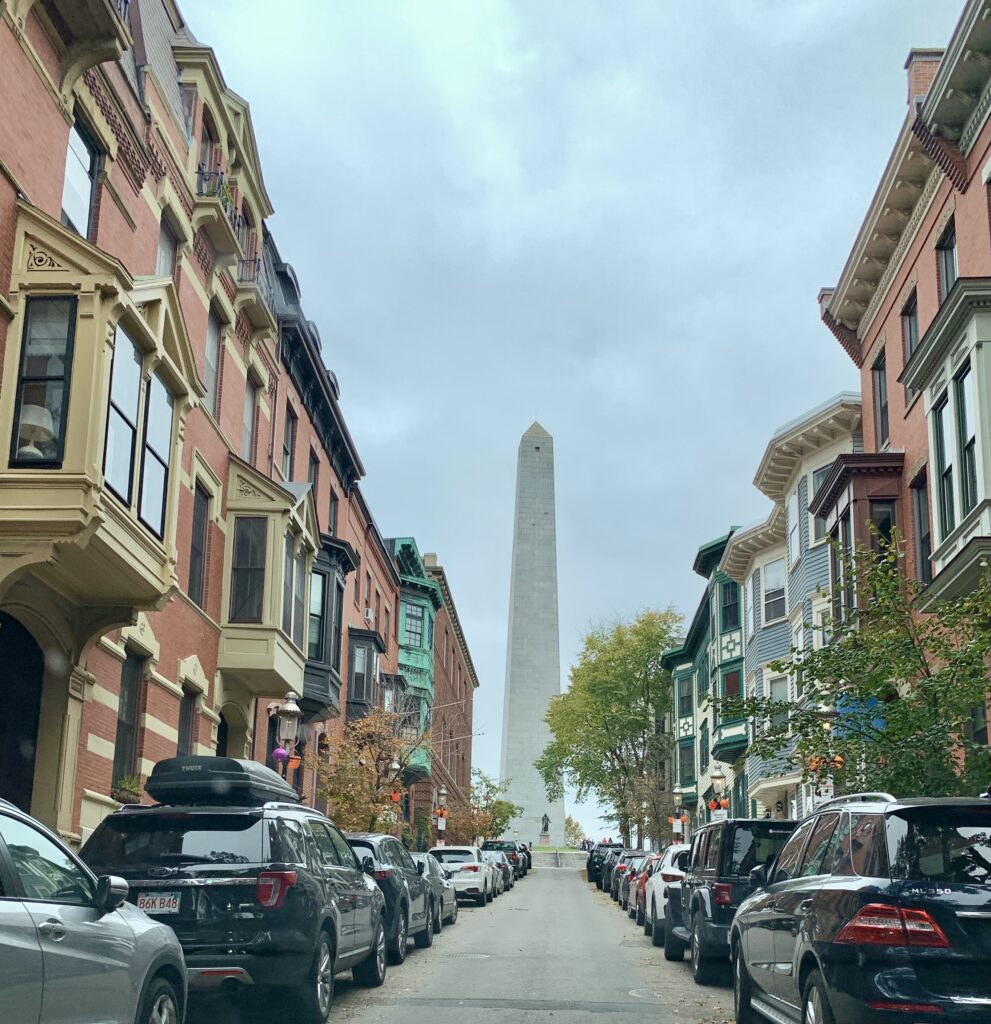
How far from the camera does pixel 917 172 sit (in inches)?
960

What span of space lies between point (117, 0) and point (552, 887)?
130ft

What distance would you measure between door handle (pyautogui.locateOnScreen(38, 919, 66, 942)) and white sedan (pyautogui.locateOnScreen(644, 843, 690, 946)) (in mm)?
13966

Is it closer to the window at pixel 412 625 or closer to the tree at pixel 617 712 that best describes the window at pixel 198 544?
the window at pixel 412 625

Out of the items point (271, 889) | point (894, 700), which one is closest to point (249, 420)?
point (894, 700)

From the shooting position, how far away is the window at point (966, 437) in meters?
19.6

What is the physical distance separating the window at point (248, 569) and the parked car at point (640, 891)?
27.5 feet

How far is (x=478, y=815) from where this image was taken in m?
64.3

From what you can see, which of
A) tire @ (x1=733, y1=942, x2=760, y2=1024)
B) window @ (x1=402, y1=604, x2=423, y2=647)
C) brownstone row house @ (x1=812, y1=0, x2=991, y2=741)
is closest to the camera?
tire @ (x1=733, y1=942, x2=760, y2=1024)

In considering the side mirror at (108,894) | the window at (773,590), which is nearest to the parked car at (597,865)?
the window at (773,590)

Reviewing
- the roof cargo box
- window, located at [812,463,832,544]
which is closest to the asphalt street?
the roof cargo box

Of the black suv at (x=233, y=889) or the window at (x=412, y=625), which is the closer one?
the black suv at (x=233, y=889)

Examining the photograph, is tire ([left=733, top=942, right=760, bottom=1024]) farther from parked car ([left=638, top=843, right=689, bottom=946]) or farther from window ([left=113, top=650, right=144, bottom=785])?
window ([left=113, top=650, right=144, bottom=785])

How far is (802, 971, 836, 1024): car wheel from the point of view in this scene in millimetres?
7977

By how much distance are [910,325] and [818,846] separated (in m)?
18.9
